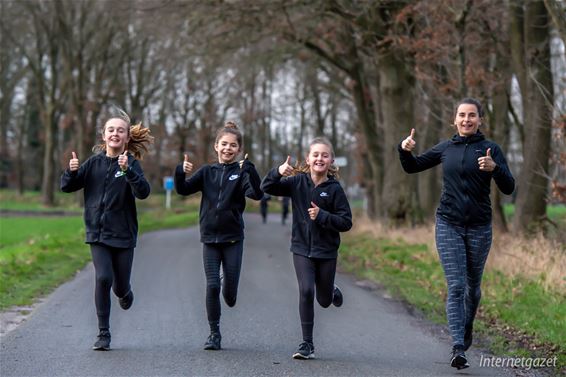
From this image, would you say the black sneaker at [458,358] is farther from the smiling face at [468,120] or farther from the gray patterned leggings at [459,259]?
the smiling face at [468,120]

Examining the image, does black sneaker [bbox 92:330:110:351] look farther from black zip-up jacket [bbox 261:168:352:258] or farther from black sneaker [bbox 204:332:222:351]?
black zip-up jacket [bbox 261:168:352:258]

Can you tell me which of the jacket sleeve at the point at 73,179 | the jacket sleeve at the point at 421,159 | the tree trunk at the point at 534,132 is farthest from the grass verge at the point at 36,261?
the tree trunk at the point at 534,132

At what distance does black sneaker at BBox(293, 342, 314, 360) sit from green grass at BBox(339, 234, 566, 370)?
187 cm

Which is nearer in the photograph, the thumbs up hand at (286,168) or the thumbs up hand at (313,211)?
the thumbs up hand at (313,211)

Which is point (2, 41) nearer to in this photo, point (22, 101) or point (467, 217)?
point (22, 101)

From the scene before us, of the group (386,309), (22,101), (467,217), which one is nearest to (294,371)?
(467,217)

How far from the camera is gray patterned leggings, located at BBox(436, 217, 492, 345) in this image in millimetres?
6438

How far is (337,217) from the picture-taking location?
672 centimetres

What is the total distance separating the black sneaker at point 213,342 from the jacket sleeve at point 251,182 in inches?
50.7

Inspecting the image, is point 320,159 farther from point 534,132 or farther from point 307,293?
point 534,132

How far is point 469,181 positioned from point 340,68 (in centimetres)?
2003

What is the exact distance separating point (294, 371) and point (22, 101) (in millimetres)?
56303

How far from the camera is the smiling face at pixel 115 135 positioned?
7.17m

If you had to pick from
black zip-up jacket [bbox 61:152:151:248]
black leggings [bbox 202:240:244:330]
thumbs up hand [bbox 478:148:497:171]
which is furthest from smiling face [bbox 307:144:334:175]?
black zip-up jacket [bbox 61:152:151:248]
